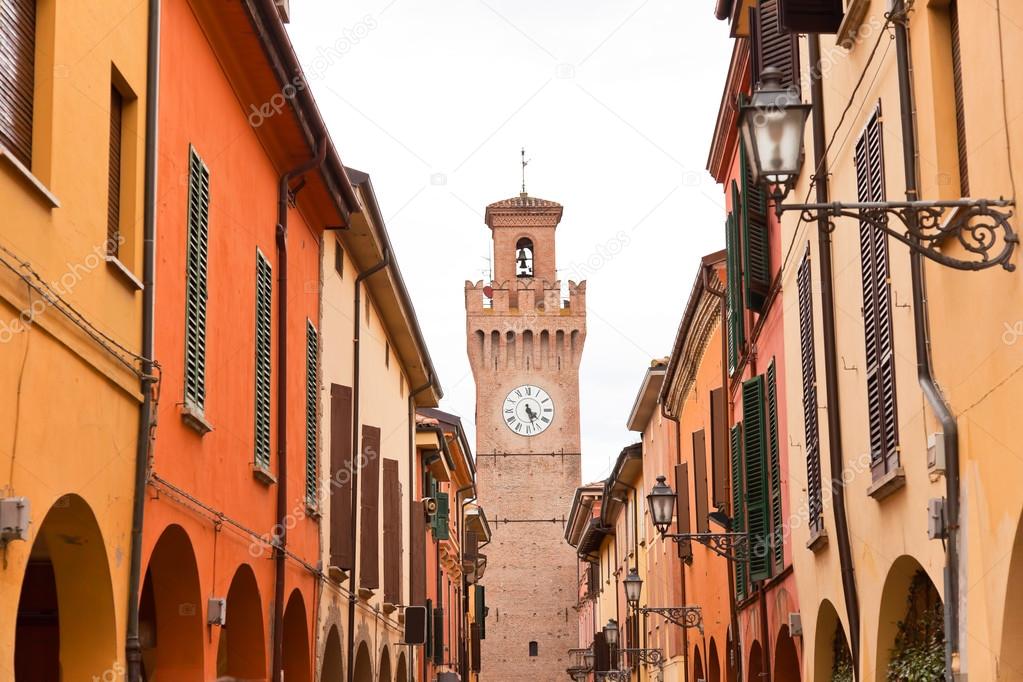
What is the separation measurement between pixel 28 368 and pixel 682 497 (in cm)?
1972

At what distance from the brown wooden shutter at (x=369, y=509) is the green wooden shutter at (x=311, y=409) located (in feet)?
11.9

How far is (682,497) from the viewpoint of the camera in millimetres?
26156

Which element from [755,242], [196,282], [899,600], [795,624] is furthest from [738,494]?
[196,282]

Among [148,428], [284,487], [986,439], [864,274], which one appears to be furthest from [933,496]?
[284,487]

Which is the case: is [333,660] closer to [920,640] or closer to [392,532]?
[392,532]

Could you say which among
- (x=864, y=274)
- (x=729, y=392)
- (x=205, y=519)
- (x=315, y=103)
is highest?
(x=315, y=103)

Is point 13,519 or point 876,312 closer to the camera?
point 13,519

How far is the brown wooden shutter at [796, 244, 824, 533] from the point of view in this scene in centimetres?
1320

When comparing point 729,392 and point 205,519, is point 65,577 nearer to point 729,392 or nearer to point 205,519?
point 205,519

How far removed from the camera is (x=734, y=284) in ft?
59.9

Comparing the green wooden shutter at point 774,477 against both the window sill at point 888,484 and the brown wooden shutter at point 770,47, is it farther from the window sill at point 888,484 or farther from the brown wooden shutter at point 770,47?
the window sill at point 888,484

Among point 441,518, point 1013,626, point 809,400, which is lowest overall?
point 1013,626

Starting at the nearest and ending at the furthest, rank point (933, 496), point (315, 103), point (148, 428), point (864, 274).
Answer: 1. point (933, 496)
2. point (148, 428)
3. point (864, 274)
4. point (315, 103)

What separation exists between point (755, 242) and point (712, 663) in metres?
10.1
